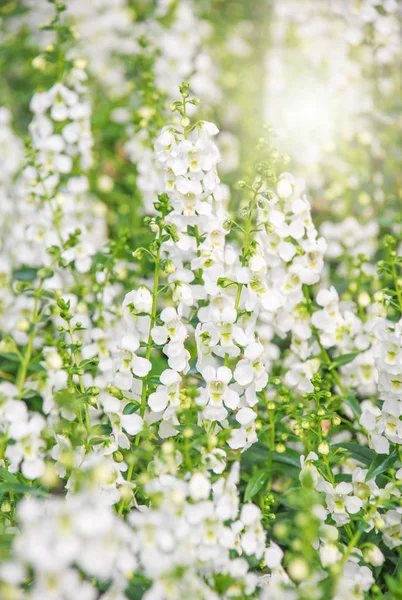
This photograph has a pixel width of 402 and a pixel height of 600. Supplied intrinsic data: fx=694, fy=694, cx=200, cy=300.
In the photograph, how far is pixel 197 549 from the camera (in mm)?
1990

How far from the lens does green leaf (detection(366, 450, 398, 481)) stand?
2.56 meters

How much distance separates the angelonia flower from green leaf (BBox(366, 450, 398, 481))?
1 centimetres

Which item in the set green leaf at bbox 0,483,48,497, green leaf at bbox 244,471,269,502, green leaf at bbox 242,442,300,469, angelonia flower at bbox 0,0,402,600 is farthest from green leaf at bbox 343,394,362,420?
green leaf at bbox 0,483,48,497

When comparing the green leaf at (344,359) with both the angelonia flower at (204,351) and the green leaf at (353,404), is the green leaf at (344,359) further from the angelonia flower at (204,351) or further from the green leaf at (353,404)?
the green leaf at (353,404)

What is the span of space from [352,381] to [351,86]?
9.10ft

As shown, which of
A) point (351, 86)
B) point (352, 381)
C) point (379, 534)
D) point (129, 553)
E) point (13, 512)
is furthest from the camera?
point (351, 86)

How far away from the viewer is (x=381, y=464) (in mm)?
2629

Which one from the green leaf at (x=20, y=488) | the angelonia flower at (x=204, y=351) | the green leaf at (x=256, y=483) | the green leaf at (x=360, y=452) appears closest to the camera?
the angelonia flower at (x=204, y=351)

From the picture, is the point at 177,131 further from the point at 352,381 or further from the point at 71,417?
the point at 352,381

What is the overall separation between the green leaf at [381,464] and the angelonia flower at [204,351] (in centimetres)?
1

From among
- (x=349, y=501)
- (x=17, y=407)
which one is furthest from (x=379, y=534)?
(x=17, y=407)

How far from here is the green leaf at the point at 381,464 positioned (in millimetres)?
2562

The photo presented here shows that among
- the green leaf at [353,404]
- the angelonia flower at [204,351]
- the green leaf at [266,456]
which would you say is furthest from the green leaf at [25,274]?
the green leaf at [353,404]

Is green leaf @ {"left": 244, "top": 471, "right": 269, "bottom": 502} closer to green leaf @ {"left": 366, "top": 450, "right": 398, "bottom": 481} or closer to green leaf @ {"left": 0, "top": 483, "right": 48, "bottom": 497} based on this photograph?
green leaf @ {"left": 366, "top": 450, "right": 398, "bottom": 481}
